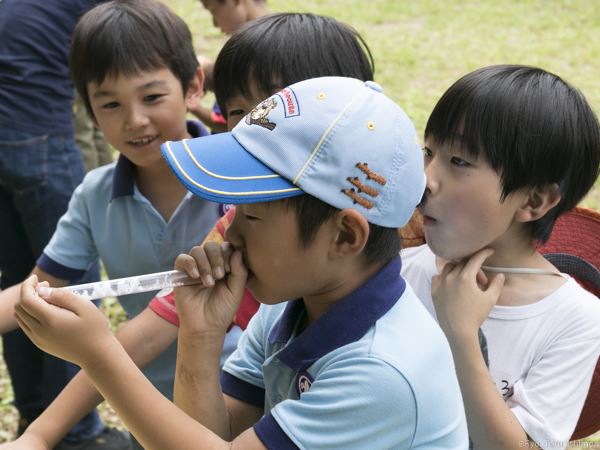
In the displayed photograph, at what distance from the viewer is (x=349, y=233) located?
1.47m

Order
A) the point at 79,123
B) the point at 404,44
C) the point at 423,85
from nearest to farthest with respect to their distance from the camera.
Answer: the point at 79,123
the point at 423,85
the point at 404,44

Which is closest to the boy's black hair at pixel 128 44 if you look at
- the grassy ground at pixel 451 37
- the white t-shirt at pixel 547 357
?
the white t-shirt at pixel 547 357

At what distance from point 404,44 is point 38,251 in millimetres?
6471

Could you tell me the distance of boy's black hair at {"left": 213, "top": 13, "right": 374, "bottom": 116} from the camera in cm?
212

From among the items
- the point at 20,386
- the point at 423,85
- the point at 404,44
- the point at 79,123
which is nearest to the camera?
the point at 20,386

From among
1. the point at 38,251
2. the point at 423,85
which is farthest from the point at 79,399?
the point at 423,85

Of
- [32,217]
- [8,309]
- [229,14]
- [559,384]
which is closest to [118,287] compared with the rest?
[8,309]

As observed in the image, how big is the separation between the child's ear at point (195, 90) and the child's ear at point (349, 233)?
1157 mm

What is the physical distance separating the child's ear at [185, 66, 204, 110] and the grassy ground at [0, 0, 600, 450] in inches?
157

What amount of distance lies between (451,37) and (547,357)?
7.82m

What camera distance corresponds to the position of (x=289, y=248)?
1.48 metres

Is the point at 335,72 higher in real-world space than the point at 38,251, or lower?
higher

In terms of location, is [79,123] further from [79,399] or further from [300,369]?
[300,369]

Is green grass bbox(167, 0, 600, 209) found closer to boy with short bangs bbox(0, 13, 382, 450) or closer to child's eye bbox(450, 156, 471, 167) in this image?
boy with short bangs bbox(0, 13, 382, 450)
